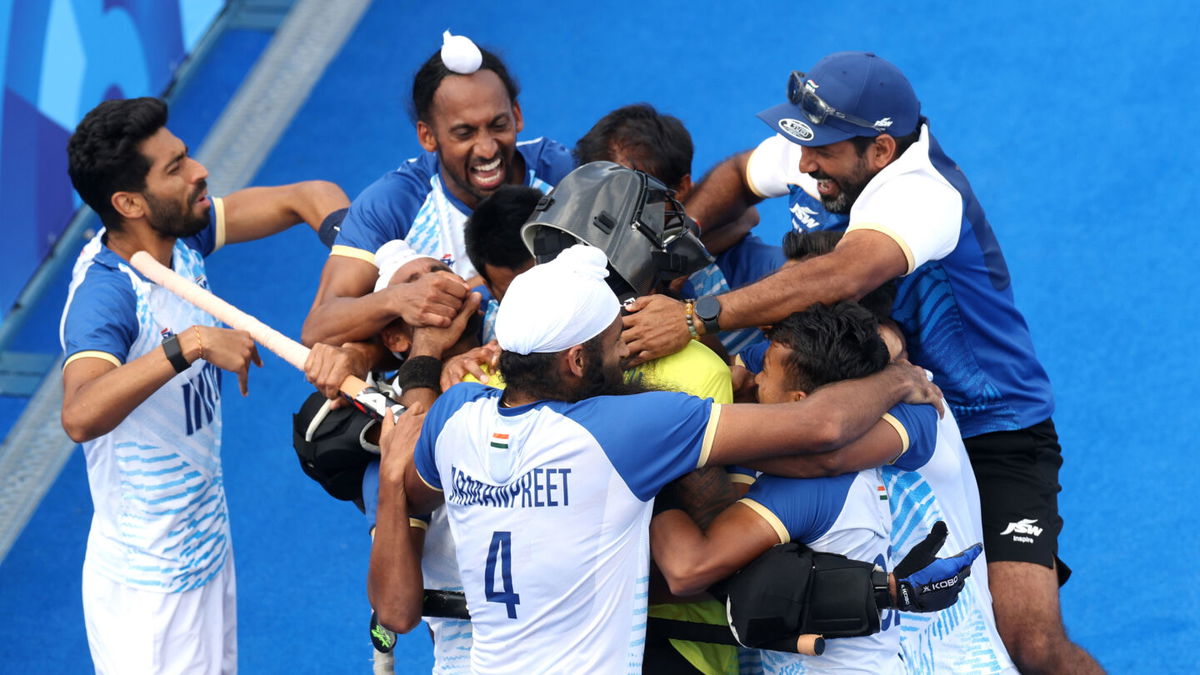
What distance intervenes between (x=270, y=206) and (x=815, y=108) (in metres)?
2.40

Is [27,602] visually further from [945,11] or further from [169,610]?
[945,11]

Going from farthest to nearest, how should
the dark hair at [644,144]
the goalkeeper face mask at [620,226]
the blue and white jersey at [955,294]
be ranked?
the dark hair at [644,144] < the blue and white jersey at [955,294] < the goalkeeper face mask at [620,226]

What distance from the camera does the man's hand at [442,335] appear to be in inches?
176

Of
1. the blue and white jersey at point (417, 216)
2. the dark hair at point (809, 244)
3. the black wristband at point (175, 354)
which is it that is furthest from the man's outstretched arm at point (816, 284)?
the black wristband at point (175, 354)

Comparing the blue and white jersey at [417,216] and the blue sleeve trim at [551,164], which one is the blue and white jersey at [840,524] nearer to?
the blue and white jersey at [417,216]

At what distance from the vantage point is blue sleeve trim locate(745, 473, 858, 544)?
3.91 metres

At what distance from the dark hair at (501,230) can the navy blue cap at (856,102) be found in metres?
0.81

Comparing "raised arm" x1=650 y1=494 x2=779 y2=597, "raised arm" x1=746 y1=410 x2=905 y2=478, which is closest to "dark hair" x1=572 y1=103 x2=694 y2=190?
"raised arm" x1=746 y1=410 x2=905 y2=478

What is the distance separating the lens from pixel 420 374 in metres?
4.41

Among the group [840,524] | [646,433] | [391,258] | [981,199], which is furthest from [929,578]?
[981,199]

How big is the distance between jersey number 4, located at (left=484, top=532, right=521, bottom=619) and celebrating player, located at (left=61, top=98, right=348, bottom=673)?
1.80m

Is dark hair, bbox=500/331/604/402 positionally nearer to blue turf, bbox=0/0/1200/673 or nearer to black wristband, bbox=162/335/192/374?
black wristband, bbox=162/335/192/374

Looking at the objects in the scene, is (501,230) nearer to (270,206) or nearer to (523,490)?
(523,490)

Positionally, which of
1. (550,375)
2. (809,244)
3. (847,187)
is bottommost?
(550,375)
